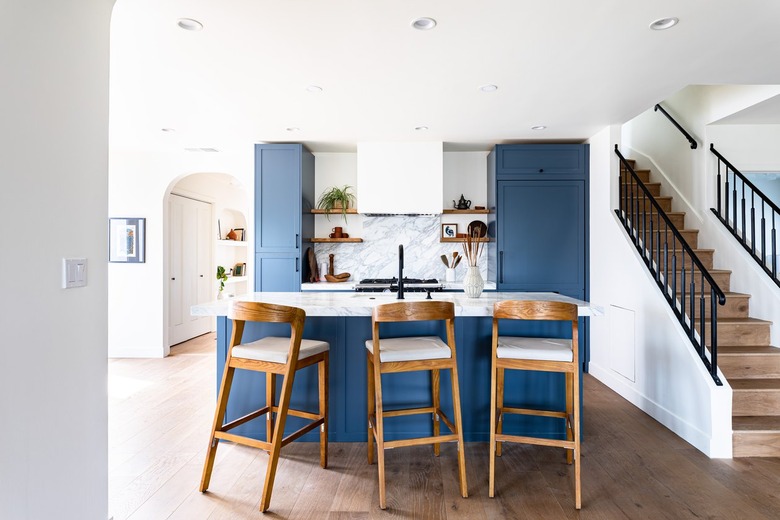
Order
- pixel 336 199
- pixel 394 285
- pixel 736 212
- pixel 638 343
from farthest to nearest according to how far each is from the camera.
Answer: pixel 336 199 < pixel 394 285 < pixel 736 212 < pixel 638 343

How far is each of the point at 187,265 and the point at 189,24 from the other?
447 cm

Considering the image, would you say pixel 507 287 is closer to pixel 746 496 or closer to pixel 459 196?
pixel 459 196

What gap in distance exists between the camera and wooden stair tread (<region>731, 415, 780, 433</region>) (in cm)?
275

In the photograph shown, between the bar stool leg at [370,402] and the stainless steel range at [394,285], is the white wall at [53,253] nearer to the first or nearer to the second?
the bar stool leg at [370,402]

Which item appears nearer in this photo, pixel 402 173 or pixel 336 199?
pixel 402 173

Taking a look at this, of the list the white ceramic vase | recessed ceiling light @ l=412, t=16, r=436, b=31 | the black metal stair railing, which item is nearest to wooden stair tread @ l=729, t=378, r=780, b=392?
the black metal stair railing

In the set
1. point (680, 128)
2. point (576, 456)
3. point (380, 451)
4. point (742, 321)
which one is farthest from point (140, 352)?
point (680, 128)

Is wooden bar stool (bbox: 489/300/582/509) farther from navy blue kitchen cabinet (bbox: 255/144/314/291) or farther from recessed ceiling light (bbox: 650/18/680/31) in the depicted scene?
navy blue kitchen cabinet (bbox: 255/144/314/291)

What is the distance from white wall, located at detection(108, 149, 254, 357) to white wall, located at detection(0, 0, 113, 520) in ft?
12.1

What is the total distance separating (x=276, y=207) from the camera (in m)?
4.80

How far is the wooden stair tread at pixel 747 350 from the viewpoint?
319 cm

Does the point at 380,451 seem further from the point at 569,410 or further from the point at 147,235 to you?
the point at 147,235

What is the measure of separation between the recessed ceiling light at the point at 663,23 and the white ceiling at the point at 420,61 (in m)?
0.04

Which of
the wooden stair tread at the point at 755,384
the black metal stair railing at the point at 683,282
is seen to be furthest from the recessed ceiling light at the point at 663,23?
the wooden stair tread at the point at 755,384
